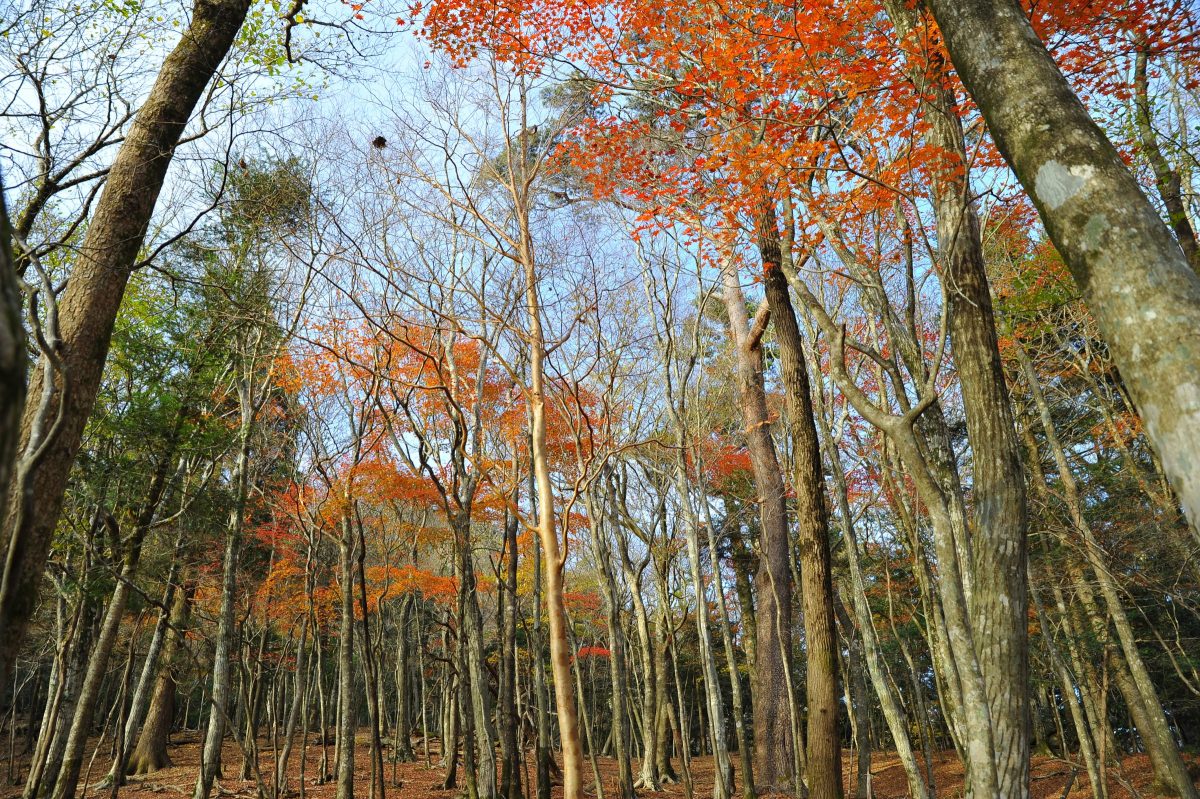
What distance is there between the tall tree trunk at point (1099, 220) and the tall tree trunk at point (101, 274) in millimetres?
3387

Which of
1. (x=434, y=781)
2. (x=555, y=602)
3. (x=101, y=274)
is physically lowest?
(x=434, y=781)

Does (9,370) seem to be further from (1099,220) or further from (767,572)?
(767,572)

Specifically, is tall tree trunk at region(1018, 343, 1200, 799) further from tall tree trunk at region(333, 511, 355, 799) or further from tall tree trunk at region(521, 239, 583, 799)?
tall tree trunk at region(333, 511, 355, 799)

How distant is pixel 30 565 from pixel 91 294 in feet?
4.37

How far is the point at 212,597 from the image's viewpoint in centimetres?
1503

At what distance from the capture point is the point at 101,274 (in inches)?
132

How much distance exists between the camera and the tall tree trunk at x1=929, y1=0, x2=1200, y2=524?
1692 mm

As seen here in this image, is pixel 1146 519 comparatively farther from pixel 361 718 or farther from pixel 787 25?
pixel 361 718

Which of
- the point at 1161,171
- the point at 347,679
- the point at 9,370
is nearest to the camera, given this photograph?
the point at 9,370

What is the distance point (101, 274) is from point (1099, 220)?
165 inches

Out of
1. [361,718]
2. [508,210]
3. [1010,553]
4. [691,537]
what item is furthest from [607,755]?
[1010,553]

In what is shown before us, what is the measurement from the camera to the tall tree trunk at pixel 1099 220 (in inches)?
66.6

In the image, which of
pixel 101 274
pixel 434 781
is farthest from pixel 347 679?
pixel 434 781

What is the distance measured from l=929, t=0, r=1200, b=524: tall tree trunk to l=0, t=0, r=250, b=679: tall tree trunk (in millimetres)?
3387
